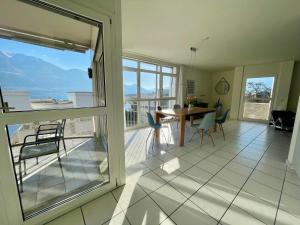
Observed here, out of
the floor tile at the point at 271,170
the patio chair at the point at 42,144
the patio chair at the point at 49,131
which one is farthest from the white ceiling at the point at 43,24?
the floor tile at the point at 271,170

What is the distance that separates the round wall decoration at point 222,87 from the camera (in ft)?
22.9

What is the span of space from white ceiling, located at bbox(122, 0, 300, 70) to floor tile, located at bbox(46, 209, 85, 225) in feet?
8.58

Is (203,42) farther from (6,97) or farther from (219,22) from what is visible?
(6,97)

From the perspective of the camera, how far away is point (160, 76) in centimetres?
522

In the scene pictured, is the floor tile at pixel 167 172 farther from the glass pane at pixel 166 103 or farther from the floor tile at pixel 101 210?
the glass pane at pixel 166 103

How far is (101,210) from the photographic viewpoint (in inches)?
56.9

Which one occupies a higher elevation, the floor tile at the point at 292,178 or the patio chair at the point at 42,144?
the patio chair at the point at 42,144

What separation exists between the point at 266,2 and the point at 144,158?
9.64ft

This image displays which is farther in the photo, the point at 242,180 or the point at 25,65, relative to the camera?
the point at 242,180

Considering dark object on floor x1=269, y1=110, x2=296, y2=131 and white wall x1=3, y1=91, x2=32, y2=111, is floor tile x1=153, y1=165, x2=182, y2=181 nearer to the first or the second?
white wall x1=3, y1=91, x2=32, y2=111

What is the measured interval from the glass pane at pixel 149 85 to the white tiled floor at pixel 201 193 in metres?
2.64

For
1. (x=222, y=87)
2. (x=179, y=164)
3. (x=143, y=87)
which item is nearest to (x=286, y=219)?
(x=179, y=164)

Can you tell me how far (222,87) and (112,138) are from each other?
7.17m

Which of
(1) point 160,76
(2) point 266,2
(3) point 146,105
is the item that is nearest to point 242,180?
(2) point 266,2
